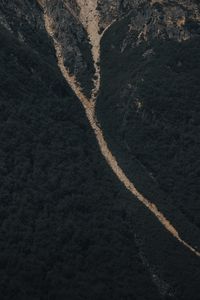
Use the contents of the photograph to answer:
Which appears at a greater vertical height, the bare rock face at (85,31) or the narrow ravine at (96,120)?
the bare rock face at (85,31)

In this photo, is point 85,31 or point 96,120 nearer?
point 96,120

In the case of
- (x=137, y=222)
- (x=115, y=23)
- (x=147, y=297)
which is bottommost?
(x=147, y=297)

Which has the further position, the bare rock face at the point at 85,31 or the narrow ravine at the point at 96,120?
the bare rock face at the point at 85,31

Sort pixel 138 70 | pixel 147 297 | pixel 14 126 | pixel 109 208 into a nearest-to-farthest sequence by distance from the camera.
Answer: pixel 147 297 < pixel 109 208 < pixel 14 126 < pixel 138 70

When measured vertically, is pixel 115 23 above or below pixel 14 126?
above

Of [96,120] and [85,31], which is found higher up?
[85,31]

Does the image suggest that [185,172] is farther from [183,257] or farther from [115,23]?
[115,23]

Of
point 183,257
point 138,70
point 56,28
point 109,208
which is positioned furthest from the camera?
point 56,28

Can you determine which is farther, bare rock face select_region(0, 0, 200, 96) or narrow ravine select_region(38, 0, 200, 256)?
bare rock face select_region(0, 0, 200, 96)

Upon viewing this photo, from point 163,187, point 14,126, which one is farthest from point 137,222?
point 14,126

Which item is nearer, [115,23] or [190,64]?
[190,64]

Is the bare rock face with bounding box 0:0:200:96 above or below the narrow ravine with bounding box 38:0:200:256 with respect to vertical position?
above
